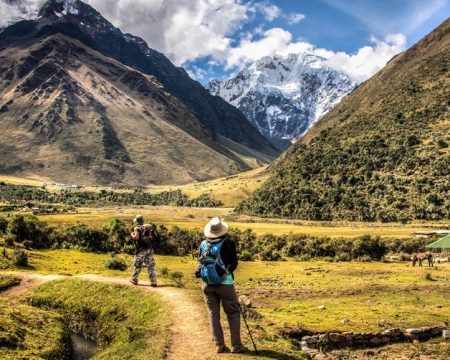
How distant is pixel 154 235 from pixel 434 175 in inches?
3668

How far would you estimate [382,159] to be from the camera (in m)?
115

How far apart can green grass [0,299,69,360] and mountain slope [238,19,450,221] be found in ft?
301

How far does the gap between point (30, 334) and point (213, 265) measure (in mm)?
6992

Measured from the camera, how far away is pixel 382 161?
115125mm

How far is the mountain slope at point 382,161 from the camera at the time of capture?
101750mm

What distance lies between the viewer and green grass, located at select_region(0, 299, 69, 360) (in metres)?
14.1

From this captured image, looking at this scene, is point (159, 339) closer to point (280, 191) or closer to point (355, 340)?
point (355, 340)

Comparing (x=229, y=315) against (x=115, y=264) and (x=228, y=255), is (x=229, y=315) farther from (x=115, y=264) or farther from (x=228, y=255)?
(x=115, y=264)

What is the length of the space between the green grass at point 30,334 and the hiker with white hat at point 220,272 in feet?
18.7

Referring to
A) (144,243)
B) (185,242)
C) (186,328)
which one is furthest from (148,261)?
(185,242)

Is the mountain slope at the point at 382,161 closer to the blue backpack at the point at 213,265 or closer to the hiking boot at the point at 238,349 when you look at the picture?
the hiking boot at the point at 238,349

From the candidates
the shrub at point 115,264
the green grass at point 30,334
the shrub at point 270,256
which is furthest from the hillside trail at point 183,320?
the shrub at point 270,256

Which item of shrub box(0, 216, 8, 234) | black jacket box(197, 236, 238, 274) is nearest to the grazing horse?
black jacket box(197, 236, 238, 274)

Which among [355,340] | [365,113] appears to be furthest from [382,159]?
[355,340]
